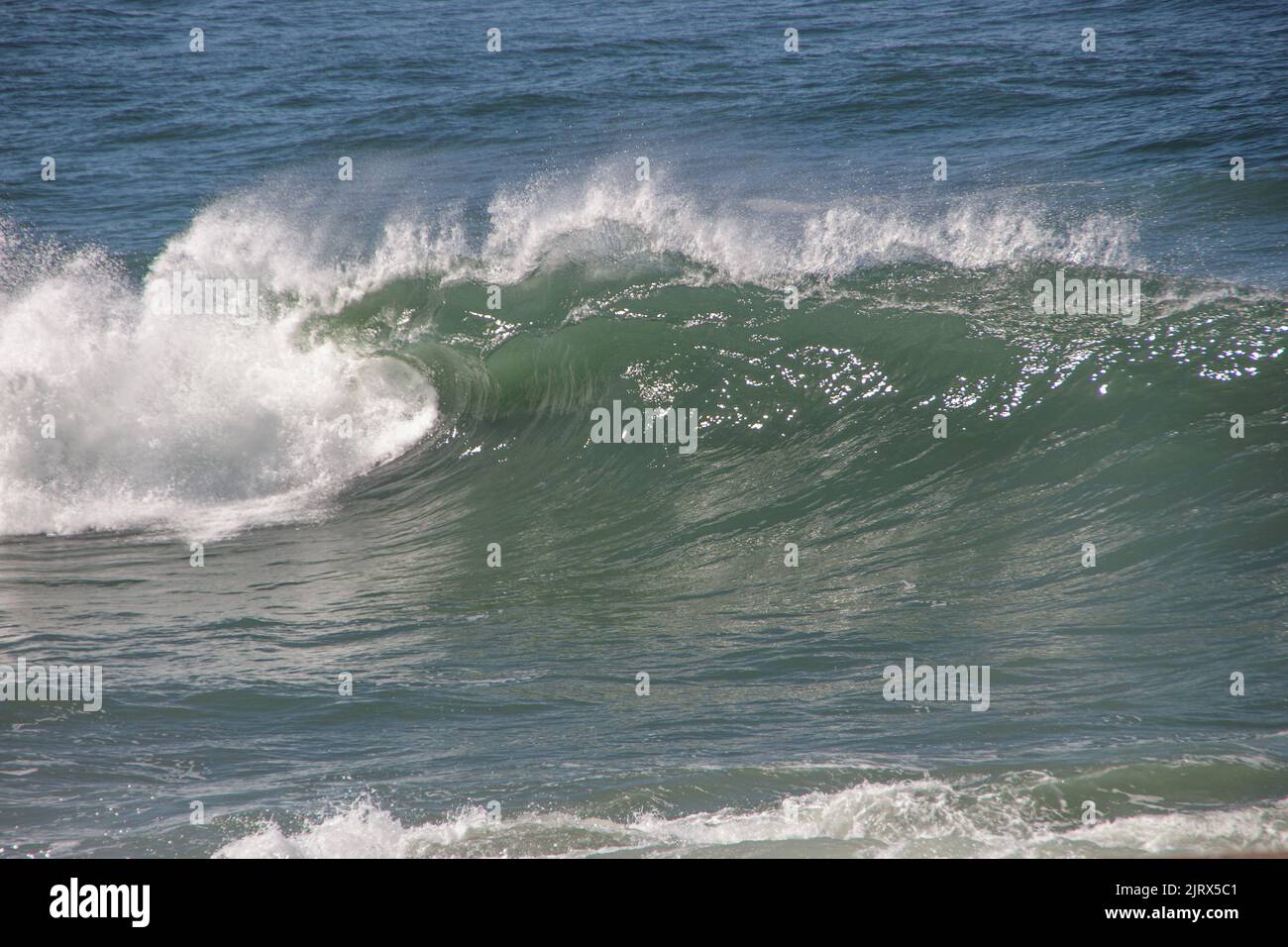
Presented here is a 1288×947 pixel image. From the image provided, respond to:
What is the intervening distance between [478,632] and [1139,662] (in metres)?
3.81

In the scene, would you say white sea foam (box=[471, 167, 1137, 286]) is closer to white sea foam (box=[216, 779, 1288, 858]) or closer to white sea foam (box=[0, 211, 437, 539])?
white sea foam (box=[0, 211, 437, 539])

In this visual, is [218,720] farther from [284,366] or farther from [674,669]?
[284,366]

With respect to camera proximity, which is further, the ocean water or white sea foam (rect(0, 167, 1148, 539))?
white sea foam (rect(0, 167, 1148, 539))

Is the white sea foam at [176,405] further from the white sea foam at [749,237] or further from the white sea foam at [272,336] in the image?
the white sea foam at [749,237]

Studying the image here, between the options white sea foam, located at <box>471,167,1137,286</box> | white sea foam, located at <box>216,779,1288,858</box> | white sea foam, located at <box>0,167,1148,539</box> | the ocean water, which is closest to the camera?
white sea foam, located at <box>216,779,1288,858</box>

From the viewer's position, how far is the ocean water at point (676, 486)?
5.04m

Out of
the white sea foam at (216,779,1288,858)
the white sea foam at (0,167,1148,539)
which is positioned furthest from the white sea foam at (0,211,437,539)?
the white sea foam at (216,779,1288,858)

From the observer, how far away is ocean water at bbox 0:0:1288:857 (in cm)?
504

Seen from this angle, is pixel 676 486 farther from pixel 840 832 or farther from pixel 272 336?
pixel 840 832

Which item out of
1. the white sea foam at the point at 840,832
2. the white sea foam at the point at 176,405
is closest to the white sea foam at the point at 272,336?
the white sea foam at the point at 176,405

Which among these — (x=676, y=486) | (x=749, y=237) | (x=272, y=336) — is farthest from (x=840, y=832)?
(x=272, y=336)

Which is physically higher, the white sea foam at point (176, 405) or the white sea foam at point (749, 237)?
the white sea foam at point (749, 237)

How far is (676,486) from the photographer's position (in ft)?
30.8

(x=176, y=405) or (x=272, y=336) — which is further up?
(x=272, y=336)
